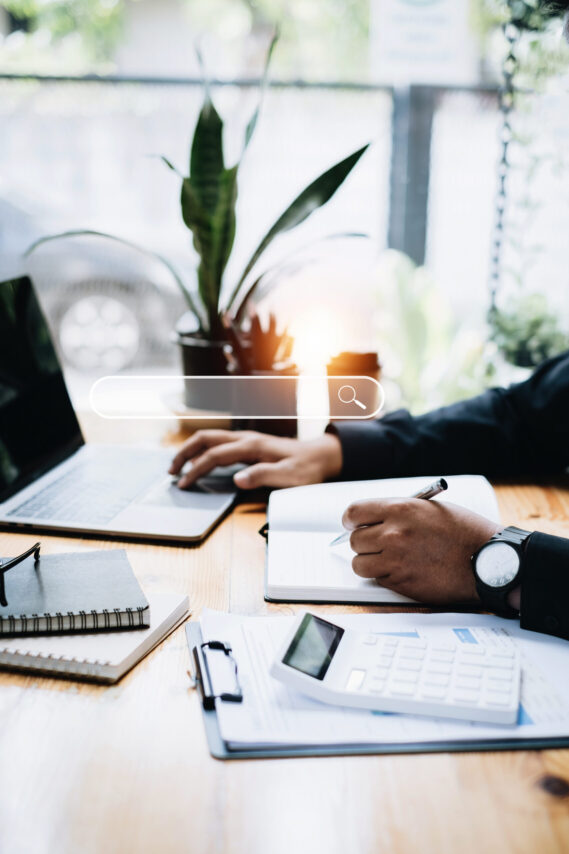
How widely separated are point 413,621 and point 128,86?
8.65ft

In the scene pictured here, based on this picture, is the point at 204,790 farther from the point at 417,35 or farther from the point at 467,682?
the point at 417,35

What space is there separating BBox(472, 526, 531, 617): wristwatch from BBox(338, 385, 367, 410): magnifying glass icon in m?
0.25

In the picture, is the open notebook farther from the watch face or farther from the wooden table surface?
the wooden table surface

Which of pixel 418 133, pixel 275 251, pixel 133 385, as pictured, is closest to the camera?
pixel 133 385

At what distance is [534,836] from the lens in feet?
1.59

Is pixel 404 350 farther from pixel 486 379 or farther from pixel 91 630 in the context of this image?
pixel 91 630

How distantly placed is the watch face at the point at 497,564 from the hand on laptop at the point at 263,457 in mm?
393

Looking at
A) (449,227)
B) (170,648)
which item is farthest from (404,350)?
(170,648)

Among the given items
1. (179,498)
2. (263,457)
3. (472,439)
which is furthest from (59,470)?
(472,439)

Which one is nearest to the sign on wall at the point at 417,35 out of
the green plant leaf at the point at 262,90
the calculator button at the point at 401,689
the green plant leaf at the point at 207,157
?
the green plant leaf at the point at 262,90

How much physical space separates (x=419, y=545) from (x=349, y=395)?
235 mm

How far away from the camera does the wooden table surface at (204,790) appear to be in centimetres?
48

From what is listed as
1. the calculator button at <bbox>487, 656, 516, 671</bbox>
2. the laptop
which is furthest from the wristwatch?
the laptop

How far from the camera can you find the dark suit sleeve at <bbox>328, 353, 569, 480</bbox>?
46.0 inches
